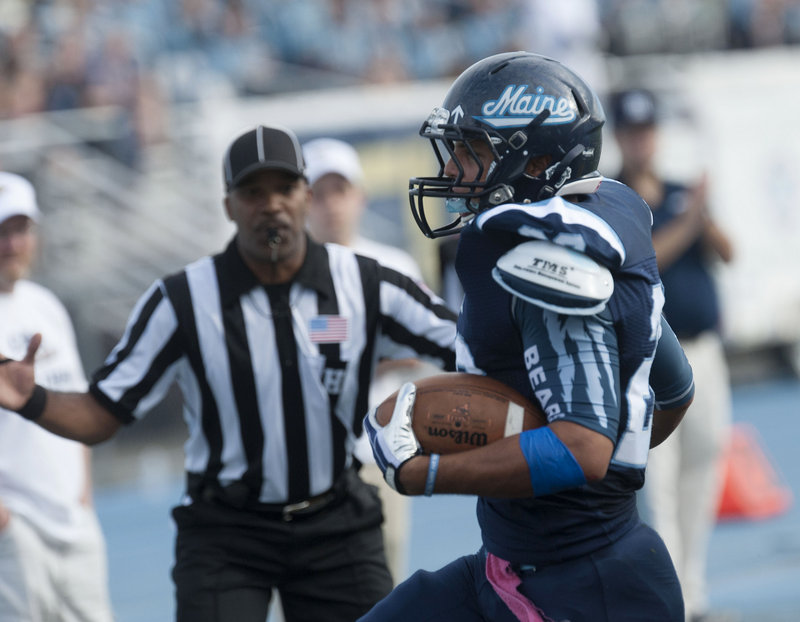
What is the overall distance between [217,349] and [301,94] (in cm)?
690

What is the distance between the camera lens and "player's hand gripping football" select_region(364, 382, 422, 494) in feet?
7.36

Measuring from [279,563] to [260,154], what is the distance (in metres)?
1.09

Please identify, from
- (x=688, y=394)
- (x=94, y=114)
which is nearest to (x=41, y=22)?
(x=94, y=114)

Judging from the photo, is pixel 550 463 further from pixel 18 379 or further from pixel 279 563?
pixel 18 379

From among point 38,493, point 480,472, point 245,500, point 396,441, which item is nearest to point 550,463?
point 480,472

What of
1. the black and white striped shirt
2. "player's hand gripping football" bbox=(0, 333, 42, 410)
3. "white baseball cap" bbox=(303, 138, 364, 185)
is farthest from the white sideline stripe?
"white baseball cap" bbox=(303, 138, 364, 185)

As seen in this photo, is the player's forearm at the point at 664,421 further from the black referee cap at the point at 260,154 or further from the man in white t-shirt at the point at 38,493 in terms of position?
the man in white t-shirt at the point at 38,493

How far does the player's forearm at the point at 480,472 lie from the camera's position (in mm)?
2186

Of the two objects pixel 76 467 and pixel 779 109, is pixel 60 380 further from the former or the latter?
pixel 779 109

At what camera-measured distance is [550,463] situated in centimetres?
215

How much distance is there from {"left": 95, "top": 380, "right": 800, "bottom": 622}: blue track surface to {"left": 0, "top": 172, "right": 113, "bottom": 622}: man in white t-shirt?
1791mm

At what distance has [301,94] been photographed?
9953 millimetres

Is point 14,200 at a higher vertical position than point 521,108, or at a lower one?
higher

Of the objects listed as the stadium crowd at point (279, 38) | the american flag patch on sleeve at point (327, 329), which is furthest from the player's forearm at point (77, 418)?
the stadium crowd at point (279, 38)
